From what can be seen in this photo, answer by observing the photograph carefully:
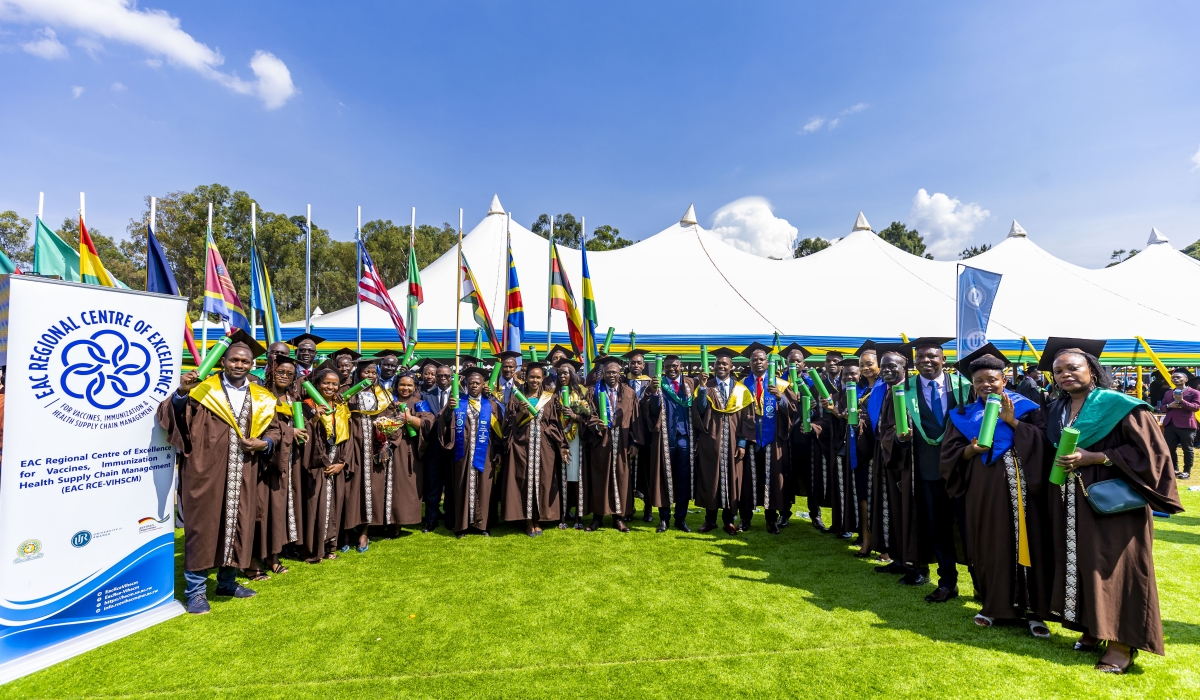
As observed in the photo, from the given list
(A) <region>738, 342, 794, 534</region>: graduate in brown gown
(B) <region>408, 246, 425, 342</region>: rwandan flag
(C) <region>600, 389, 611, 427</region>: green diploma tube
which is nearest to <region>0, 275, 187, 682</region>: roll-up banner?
(C) <region>600, 389, 611, 427</region>: green diploma tube

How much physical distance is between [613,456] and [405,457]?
240 cm

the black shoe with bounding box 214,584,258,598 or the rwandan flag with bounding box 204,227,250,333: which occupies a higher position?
the rwandan flag with bounding box 204,227,250,333

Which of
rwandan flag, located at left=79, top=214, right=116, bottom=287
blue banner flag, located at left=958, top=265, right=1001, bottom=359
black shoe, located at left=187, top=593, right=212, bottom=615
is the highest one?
rwandan flag, located at left=79, top=214, right=116, bottom=287

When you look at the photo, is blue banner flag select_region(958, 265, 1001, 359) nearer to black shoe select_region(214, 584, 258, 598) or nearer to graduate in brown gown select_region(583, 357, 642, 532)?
graduate in brown gown select_region(583, 357, 642, 532)

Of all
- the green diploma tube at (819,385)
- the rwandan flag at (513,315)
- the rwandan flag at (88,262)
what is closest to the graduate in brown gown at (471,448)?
the rwandan flag at (513,315)

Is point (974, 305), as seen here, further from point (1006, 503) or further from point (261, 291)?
point (261, 291)

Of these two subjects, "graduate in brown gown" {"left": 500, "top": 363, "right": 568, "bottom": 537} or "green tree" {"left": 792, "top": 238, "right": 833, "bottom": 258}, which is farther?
"green tree" {"left": 792, "top": 238, "right": 833, "bottom": 258}

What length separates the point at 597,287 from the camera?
50.5 feet

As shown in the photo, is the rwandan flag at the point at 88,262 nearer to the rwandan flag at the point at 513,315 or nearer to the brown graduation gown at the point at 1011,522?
the rwandan flag at the point at 513,315

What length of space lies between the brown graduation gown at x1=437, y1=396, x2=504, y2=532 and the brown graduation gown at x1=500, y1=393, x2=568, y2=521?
18 cm

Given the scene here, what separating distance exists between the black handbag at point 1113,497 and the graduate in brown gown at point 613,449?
421 centimetres

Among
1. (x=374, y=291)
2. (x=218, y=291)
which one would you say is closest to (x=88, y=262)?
(x=218, y=291)

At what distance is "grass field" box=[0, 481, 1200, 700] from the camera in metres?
3.33

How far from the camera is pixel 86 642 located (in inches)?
147
